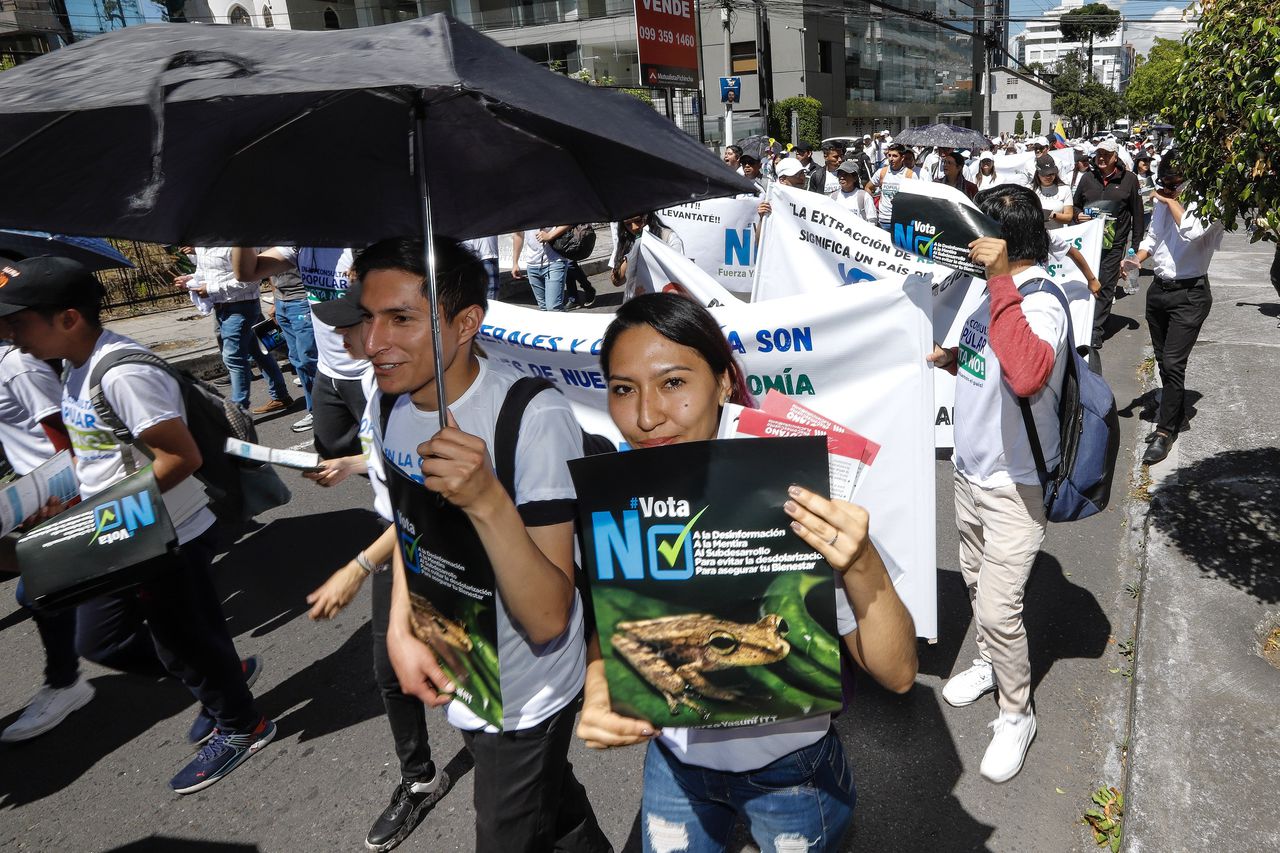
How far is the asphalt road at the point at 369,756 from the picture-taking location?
Result: 297 cm

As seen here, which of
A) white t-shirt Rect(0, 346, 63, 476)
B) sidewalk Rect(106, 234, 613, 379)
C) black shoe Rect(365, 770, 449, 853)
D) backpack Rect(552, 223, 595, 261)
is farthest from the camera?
sidewalk Rect(106, 234, 613, 379)

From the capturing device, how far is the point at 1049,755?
320cm

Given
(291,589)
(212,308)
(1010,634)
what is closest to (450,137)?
(1010,634)

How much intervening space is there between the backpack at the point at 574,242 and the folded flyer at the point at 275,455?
683cm

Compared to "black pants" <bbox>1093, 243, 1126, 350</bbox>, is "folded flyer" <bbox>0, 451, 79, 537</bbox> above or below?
above

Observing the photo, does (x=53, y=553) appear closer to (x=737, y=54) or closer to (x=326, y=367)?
(x=326, y=367)

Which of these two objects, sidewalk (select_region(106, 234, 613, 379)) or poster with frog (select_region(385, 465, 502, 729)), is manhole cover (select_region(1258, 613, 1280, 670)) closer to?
poster with frog (select_region(385, 465, 502, 729))

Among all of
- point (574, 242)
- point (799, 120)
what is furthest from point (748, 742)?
point (799, 120)

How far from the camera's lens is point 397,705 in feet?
9.22

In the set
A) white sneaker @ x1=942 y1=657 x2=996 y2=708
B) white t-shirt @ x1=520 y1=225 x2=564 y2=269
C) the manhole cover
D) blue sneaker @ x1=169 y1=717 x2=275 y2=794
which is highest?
white t-shirt @ x1=520 y1=225 x2=564 y2=269

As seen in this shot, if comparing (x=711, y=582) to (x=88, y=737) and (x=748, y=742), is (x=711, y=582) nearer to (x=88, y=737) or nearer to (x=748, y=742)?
(x=748, y=742)

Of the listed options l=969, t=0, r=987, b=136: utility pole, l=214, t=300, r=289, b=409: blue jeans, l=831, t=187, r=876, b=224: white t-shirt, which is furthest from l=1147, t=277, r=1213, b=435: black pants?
l=969, t=0, r=987, b=136: utility pole

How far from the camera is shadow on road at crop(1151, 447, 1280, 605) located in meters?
4.28

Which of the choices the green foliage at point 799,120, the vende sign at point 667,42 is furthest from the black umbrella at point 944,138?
the green foliage at point 799,120
